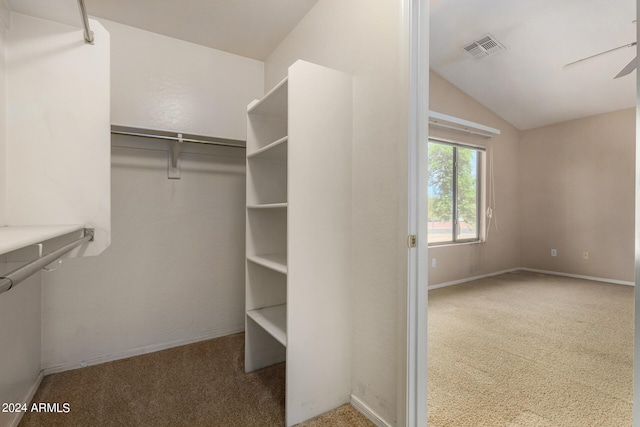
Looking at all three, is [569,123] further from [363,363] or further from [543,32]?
[363,363]

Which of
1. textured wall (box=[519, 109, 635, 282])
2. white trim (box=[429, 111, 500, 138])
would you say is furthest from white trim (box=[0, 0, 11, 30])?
textured wall (box=[519, 109, 635, 282])

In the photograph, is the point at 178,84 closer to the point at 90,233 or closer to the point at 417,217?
the point at 90,233

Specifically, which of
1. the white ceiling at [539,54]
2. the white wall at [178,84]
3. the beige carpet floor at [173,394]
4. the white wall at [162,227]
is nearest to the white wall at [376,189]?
the beige carpet floor at [173,394]

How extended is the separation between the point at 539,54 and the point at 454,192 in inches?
75.9

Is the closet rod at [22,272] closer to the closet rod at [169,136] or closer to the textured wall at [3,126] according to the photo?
the textured wall at [3,126]

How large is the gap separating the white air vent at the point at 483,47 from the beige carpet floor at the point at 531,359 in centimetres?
294

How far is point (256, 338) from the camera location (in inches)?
81.9

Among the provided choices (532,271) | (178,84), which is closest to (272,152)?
(178,84)

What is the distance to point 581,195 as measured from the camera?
470cm

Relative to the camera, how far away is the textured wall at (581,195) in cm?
428

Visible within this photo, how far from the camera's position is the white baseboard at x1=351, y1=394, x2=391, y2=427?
1496 mm

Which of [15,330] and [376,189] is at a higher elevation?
[376,189]

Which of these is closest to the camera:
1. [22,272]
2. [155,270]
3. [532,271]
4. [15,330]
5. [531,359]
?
[22,272]

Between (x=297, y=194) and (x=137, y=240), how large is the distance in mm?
1548
